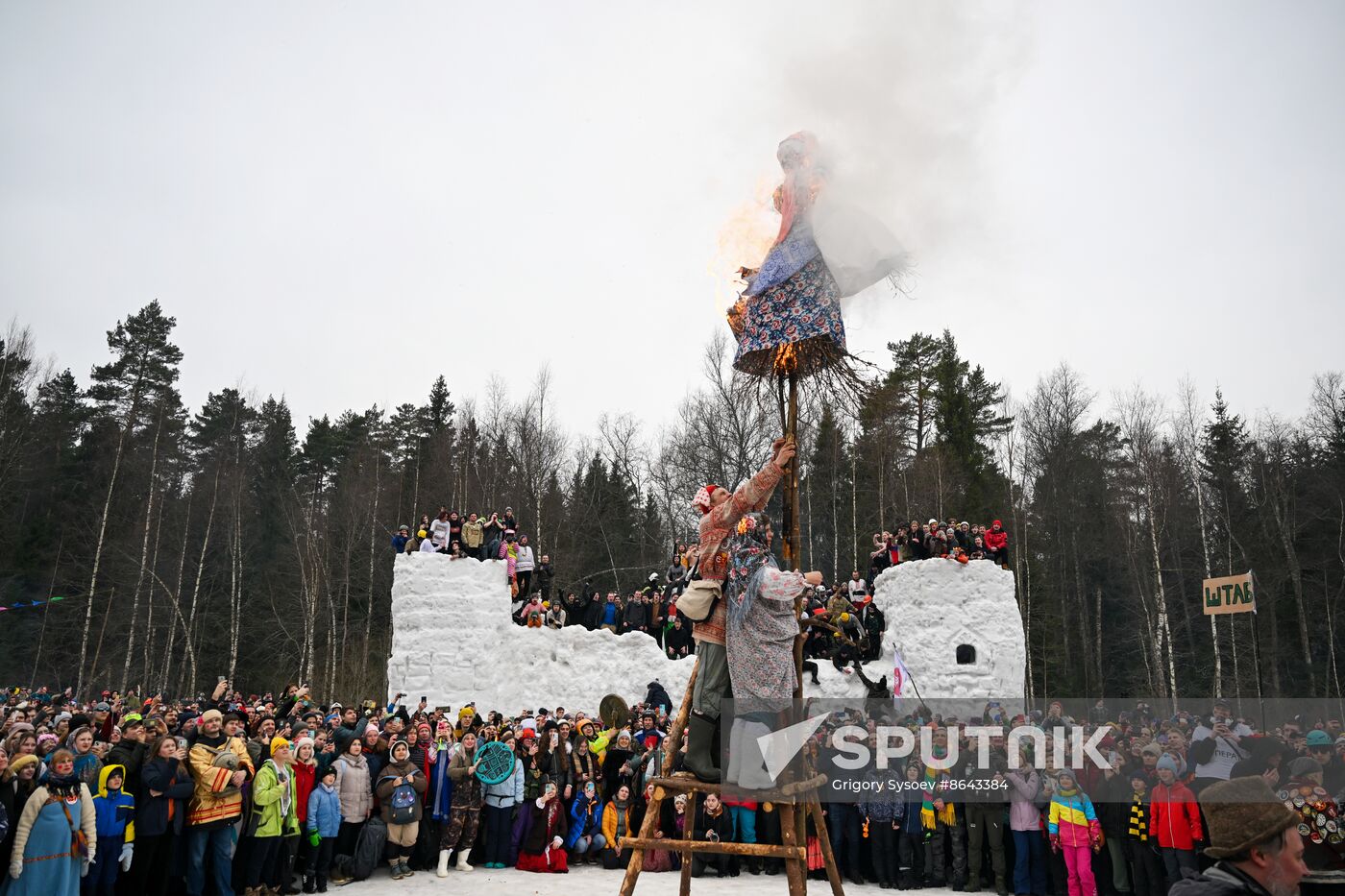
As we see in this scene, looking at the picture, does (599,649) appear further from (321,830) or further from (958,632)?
(321,830)

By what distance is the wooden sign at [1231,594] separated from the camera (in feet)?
39.4

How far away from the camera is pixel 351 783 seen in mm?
9344

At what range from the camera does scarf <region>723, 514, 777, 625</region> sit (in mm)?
4402

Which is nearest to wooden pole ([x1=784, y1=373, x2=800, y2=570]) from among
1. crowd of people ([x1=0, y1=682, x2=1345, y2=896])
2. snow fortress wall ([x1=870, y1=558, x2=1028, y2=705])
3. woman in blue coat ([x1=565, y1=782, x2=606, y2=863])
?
crowd of people ([x1=0, y1=682, x2=1345, y2=896])

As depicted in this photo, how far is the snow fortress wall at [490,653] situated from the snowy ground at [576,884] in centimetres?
618

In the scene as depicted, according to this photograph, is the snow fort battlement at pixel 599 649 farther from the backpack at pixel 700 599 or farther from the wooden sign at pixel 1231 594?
the backpack at pixel 700 599

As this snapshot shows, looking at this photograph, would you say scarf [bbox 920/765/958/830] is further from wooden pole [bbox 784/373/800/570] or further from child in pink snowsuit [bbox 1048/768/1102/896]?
wooden pole [bbox 784/373/800/570]

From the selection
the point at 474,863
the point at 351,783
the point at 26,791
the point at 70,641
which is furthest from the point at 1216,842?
the point at 70,641

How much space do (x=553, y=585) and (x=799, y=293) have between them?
26.0 m

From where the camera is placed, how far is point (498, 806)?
34.0 ft

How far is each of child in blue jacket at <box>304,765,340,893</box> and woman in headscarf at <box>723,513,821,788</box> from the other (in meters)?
6.50

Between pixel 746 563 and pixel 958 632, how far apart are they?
512 inches

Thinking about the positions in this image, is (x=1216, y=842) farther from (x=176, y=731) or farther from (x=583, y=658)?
(x=583, y=658)

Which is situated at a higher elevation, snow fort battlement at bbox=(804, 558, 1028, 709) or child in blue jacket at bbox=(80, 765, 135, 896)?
snow fort battlement at bbox=(804, 558, 1028, 709)
